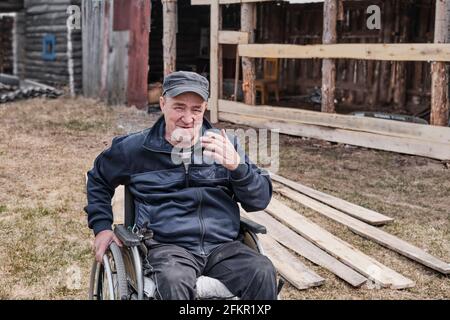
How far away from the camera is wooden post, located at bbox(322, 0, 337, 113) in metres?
10.5

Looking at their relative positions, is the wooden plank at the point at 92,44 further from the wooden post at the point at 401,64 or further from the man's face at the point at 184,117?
the man's face at the point at 184,117

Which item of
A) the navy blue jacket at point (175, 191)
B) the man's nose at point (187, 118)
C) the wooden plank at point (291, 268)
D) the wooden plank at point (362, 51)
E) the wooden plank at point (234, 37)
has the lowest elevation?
the wooden plank at point (291, 268)

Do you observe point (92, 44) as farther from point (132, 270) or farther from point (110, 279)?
point (110, 279)

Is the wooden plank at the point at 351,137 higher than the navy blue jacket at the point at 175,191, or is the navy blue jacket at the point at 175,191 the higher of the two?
the navy blue jacket at the point at 175,191

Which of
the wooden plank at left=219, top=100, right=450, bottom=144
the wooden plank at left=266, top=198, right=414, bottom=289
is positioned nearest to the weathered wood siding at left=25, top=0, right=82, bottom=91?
the wooden plank at left=219, top=100, right=450, bottom=144

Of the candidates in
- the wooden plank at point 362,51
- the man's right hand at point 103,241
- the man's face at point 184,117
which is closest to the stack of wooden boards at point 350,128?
the wooden plank at point 362,51

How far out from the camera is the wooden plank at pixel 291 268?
459 centimetres

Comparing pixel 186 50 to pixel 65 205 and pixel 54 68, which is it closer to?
pixel 54 68

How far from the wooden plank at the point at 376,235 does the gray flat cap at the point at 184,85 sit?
2.84 m

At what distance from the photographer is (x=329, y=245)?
5.39m

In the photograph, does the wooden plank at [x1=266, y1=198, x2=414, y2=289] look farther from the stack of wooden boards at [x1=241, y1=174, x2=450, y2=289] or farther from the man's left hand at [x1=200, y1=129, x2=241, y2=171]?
the man's left hand at [x1=200, y1=129, x2=241, y2=171]

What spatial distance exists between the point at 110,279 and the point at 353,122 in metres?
7.74

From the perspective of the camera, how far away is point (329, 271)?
4.91 m
